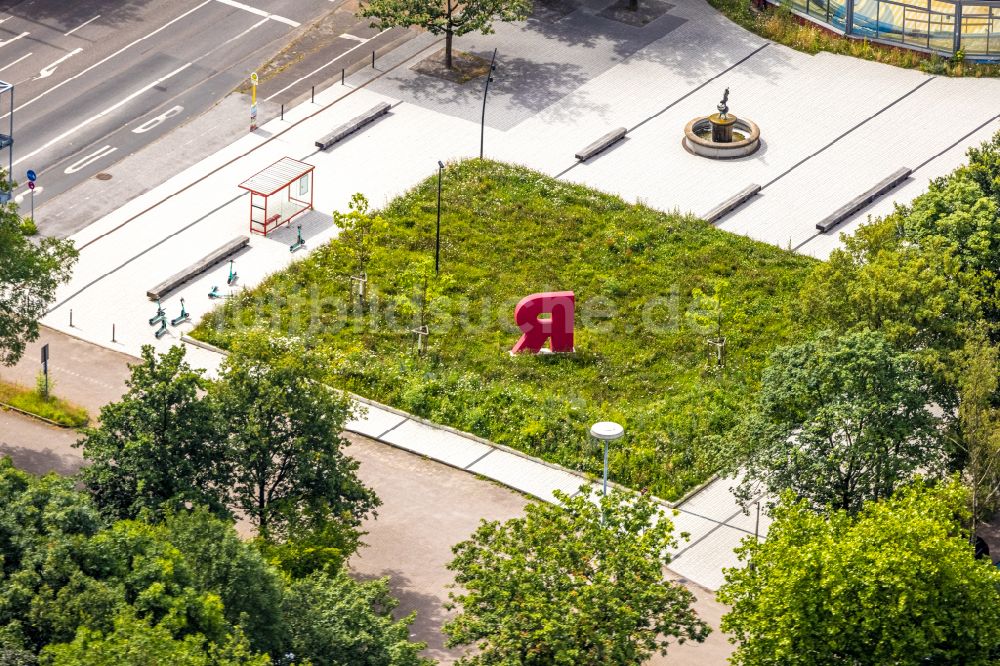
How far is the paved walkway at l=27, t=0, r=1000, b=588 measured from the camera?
9150 cm

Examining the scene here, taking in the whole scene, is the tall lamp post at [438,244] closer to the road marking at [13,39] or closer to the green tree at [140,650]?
the road marking at [13,39]

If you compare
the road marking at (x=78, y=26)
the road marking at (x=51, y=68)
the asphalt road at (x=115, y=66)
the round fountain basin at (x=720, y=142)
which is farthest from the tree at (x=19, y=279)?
the round fountain basin at (x=720, y=142)

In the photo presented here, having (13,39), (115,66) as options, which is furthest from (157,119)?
(13,39)

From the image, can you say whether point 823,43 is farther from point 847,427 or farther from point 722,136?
point 847,427

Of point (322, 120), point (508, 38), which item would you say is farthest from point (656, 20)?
point (322, 120)

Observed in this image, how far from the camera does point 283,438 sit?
69.6 metres

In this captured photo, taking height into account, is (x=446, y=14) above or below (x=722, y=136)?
above

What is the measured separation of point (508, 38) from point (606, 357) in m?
28.0

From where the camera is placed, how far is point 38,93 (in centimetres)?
10194

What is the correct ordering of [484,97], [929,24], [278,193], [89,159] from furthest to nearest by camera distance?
1. [929,24]
2. [484,97]
3. [89,159]
4. [278,193]

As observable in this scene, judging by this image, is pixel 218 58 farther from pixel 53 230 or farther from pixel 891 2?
pixel 891 2

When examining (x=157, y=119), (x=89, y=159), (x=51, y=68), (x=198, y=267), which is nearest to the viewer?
(x=198, y=267)

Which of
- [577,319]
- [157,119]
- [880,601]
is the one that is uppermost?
[880,601]

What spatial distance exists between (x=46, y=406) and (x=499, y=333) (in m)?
18.0
